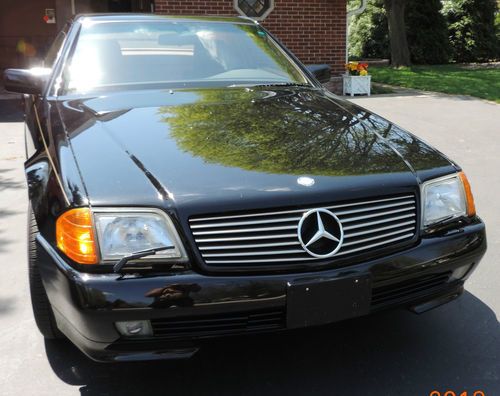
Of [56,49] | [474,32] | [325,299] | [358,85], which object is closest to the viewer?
[325,299]

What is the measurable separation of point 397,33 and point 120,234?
19.3 metres

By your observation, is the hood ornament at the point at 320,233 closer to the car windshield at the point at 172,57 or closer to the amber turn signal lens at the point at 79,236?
the amber turn signal lens at the point at 79,236

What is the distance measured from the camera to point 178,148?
8.43ft

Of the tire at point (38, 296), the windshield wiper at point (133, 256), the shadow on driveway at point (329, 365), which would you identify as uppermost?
the windshield wiper at point (133, 256)

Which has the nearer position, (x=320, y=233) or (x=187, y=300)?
(x=187, y=300)

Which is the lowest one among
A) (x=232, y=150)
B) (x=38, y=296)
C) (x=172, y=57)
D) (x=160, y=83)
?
(x=38, y=296)

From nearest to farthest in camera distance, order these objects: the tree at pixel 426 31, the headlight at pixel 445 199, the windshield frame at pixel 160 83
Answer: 1. the headlight at pixel 445 199
2. the windshield frame at pixel 160 83
3. the tree at pixel 426 31

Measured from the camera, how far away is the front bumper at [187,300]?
210 centimetres

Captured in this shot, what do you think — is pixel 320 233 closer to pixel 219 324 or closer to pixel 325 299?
pixel 325 299

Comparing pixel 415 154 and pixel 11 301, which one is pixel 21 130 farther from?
pixel 415 154

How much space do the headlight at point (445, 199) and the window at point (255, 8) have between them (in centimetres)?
1020

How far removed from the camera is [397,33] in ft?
65.0

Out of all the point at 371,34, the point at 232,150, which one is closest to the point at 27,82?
the point at 232,150

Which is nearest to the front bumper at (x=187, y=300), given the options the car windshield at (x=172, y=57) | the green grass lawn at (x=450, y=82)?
the car windshield at (x=172, y=57)
